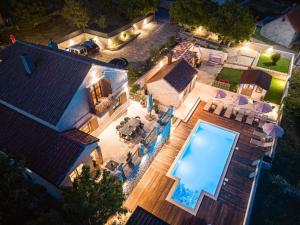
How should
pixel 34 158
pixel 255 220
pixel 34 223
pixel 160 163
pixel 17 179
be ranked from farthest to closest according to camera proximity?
pixel 160 163
pixel 255 220
pixel 34 158
pixel 17 179
pixel 34 223

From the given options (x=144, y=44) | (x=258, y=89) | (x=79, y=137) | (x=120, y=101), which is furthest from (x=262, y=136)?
(x=144, y=44)

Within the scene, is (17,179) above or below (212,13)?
below

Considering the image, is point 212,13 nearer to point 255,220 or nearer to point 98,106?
point 98,106

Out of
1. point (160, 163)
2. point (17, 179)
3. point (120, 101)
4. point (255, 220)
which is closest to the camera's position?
point (17, 179)

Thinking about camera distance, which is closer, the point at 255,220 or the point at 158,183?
the point at 255,220

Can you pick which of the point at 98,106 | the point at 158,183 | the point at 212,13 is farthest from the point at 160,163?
the point at 212,13

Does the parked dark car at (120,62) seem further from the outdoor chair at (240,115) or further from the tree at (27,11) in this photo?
the outdoor chair at (240,115)

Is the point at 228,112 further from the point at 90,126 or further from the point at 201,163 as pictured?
the point at 90,126
